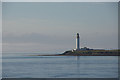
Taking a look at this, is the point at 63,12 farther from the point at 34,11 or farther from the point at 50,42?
the point at 50,42

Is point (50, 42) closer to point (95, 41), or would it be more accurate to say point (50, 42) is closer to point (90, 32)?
point (95, 41)

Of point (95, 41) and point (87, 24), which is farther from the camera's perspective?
point (95, 41)

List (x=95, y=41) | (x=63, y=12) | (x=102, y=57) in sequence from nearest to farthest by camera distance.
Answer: (x=63, y=12) → (x=95, y=41) → (x=102, y=57)

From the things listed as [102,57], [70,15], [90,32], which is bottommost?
[102,57]

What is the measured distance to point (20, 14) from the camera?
A: 12234 millimetres

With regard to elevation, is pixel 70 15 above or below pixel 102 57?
above

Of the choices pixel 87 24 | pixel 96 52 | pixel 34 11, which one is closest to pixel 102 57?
pixel 96 52

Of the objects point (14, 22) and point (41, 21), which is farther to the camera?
point (41, 21)

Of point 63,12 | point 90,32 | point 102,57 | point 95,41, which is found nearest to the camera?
point 90,32

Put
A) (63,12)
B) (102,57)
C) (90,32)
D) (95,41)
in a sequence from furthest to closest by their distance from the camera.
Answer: (102,57)
(95,41)
(63,12)
(90,32)

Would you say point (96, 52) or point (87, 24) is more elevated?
point (87, 24)

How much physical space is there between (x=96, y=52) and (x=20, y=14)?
5.37 m

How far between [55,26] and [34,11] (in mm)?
1204

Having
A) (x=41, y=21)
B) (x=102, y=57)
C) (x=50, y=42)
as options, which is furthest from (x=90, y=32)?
(x=102, y=57)
